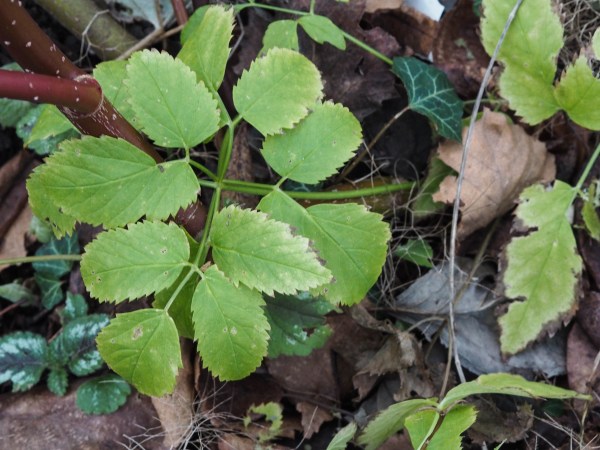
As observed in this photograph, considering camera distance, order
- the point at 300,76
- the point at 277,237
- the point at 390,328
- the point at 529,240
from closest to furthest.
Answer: the point at 277,237 → the point at 300,76 → the point at 529,240 → the point at 390,328

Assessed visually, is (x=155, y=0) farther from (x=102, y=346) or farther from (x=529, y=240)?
(x=529, y=240)

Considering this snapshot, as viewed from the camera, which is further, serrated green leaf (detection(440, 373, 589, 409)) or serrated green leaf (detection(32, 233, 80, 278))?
serrated green leaf (detection(32, 233, 80, 278))

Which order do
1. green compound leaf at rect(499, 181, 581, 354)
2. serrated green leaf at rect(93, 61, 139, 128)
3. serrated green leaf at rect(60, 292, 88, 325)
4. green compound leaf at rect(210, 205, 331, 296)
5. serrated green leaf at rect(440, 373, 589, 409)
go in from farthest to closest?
1. serrated green leaf at rect(60, 292, 88, 325)
2. green compound leaf at rect(499, 181, 581, 354)
3. serrated green leaf at rect(93, 61, 139, 128)
4. serrated green leaf at rect(440, 373, 589, 409)
5. green compound leaf at rect(210, 205, 331, 296)

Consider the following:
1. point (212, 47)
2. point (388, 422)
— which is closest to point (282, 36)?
point (212, 47)

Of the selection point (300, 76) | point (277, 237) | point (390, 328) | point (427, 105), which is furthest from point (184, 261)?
point (427, 105)

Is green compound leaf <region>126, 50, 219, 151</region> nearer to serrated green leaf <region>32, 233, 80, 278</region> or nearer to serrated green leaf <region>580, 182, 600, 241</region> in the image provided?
serrated green leaf <region>32, 233, 80, 278</region>

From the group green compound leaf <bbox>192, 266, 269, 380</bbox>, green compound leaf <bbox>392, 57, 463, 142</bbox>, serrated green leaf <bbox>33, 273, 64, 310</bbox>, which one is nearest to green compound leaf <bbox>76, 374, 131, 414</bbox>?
serrated green leaf <bbox>33, 273, 64, 310</bbox>

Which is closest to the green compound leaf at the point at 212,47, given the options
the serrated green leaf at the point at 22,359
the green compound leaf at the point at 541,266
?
the green compound leaf at the point at 541,266
